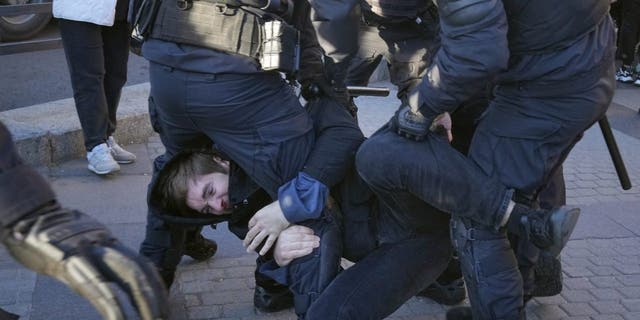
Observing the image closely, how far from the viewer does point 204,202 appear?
293 cm

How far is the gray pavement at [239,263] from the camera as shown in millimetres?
3311

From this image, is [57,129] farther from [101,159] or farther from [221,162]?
[221,162]

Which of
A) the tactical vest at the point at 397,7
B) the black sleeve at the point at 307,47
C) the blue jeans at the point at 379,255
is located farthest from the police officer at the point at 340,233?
the tactical vest at the point at 397,7

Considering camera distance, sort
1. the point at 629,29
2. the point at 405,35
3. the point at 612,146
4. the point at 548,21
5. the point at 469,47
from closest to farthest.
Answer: the point at 469,47 → the point at 548,21 → the point at 612,146 → the point at 405,35 → the point at 629,29

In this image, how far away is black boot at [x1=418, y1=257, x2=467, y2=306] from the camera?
341 centimetres

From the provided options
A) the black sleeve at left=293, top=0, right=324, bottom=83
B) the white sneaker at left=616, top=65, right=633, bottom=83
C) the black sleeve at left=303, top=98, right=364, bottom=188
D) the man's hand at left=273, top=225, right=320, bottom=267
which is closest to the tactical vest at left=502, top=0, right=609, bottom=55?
the black sleeve at left=303, top=98, right=364, bottom=188

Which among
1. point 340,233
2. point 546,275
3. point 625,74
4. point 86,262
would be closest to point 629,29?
point 625,74

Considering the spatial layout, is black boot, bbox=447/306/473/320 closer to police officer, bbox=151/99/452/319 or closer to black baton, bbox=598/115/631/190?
police officer, bbox=151/99/452/319

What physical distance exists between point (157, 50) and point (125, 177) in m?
2.09

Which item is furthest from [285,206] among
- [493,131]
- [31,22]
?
[31,22]

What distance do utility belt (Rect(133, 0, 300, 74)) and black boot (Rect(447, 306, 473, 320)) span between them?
1.19 meters

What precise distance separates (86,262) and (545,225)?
1.52 m

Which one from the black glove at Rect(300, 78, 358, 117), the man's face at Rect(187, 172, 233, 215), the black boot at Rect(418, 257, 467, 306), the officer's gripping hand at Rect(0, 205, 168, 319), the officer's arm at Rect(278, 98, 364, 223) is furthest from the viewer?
the black boot at Rect(418, 257, 467, 306)

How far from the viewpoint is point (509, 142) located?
9.13 feet
